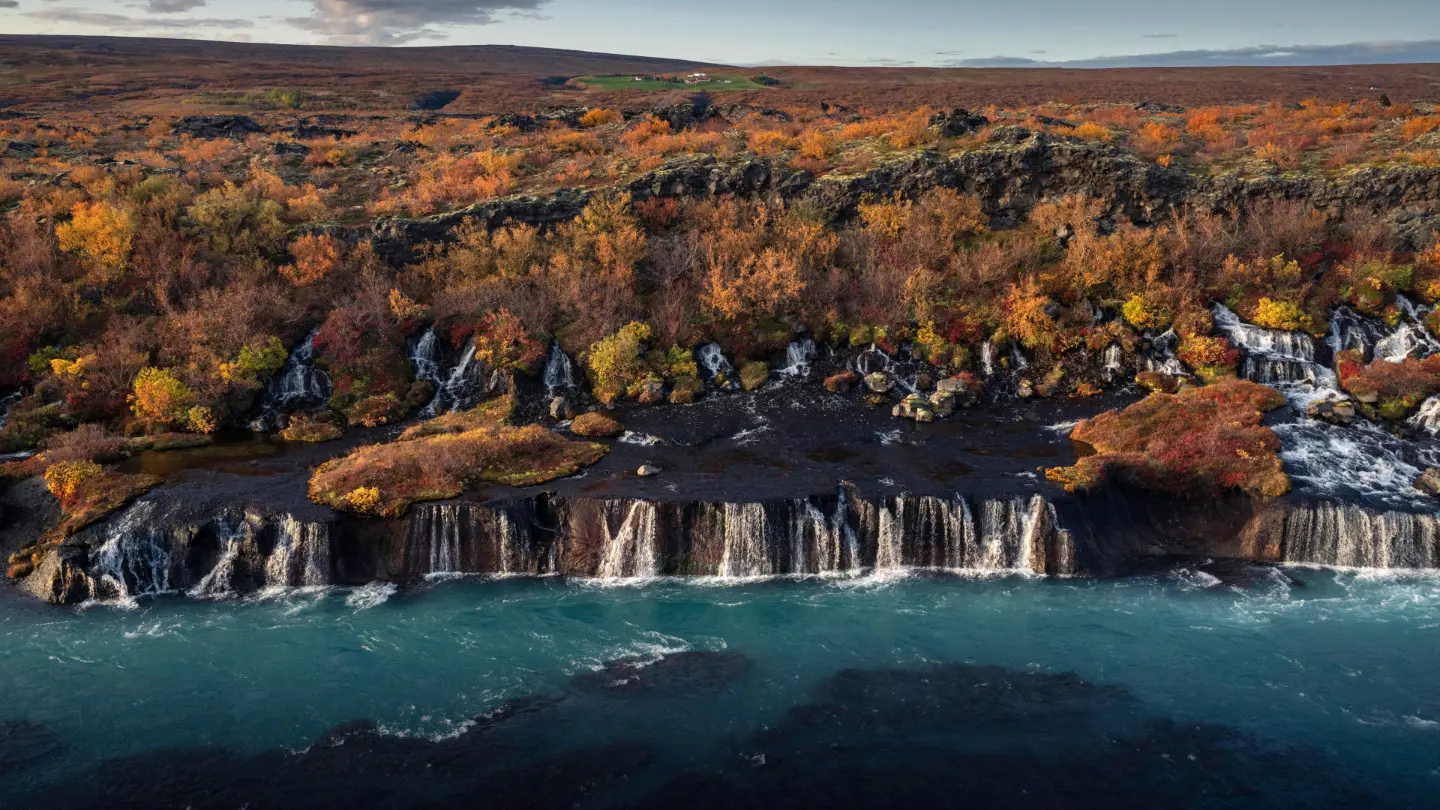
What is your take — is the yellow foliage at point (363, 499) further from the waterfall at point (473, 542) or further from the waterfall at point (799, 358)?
the waterfall at point (799, 358)

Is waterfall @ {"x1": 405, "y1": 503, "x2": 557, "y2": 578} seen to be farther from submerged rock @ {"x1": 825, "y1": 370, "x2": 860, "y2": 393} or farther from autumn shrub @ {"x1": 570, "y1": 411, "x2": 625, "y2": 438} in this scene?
submerged rock @ {"x1": 825, "y1": 370, "x2": 860, "y2": 393}

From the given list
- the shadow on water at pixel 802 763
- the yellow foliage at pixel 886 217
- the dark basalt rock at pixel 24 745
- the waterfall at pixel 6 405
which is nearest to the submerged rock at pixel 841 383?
the yellow foliage at pixel 886 217

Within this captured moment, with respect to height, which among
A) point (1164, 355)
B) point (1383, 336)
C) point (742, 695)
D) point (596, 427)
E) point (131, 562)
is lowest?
point (742, 695)

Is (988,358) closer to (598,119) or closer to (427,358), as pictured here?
(427,358)

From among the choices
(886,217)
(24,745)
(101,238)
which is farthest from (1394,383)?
(101,238)

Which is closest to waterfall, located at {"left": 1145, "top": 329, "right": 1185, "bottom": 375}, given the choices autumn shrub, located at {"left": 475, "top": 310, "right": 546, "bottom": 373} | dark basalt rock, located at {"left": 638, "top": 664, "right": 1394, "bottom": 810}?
dark basalt rock, located at {"left": 638, "top": 664, "right": 1394, "bottom": 810}
